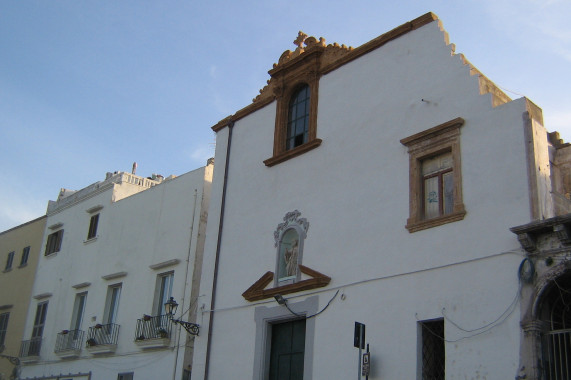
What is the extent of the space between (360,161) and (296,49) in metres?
4.61

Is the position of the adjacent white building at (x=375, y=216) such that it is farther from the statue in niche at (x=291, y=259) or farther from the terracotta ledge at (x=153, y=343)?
the terracotta ledge at (x=153, y=343)

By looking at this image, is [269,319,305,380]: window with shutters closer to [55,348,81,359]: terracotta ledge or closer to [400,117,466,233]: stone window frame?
[400,117,466,233]: stone window frame

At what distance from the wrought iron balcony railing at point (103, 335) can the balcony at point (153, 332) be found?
1379 millimetres

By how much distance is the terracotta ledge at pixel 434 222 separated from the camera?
Answer: 13320 mm

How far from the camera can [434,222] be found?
13719mm

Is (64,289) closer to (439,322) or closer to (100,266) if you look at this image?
(100,266)

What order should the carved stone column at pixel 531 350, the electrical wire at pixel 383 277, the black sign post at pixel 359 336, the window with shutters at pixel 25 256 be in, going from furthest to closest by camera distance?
1. the window with shutters at pixel 25 256
2. the black sign post at pixel 359 336
3. the electrical wire at pixel 383 277
4. the carved stone column at pixel 531 350

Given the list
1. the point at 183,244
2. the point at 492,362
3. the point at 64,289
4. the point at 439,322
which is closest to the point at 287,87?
the point at 183,244

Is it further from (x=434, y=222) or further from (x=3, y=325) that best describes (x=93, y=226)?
(x=434, y=222)

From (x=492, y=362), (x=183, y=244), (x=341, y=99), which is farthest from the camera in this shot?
(x=183, y=244)

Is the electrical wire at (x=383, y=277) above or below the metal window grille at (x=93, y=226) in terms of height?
below

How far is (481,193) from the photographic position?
13.2 m

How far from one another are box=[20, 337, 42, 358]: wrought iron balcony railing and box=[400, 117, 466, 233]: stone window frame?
53.4 feet

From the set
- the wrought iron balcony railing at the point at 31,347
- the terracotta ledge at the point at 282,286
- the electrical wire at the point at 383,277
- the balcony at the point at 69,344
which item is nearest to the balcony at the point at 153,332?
the electrical wire at the point at 383,277
